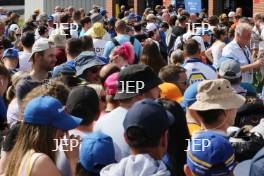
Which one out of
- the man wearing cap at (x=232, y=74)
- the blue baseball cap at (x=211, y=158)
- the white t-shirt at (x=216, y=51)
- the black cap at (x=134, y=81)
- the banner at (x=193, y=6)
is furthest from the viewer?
the banner at (x=193, y=6)

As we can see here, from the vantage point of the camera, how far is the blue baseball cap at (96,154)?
150 inches

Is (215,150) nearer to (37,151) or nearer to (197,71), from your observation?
(37,151)

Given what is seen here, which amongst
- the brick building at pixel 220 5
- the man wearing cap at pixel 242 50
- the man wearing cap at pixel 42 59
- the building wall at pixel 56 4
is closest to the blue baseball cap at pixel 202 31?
the man wearing cap at pixel 242 50

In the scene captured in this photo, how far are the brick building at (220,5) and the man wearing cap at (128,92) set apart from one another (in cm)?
1664

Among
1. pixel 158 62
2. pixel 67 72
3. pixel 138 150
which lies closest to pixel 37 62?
pixel 67 72

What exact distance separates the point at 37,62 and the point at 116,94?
9.00 feet

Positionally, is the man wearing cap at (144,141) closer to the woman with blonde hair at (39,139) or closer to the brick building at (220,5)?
the woman with blonde hair at (39,139)

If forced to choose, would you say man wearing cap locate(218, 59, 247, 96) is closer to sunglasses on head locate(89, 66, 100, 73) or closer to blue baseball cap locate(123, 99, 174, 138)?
sunglasses on head locate(89, 66, 100, 73)

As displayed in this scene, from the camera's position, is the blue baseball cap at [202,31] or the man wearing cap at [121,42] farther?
the blue baseball cap at [202,31]

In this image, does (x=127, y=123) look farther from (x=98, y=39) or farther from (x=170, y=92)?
(x=98, y=39)

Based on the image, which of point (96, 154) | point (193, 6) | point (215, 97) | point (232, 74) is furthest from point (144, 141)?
point (193, 6)

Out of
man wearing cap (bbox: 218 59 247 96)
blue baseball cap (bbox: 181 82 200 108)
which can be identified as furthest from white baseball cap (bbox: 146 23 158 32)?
blue baseball cap (bbox: 181 82 200 108)

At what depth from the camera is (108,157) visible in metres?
3.84

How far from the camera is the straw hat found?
4.29 meters
